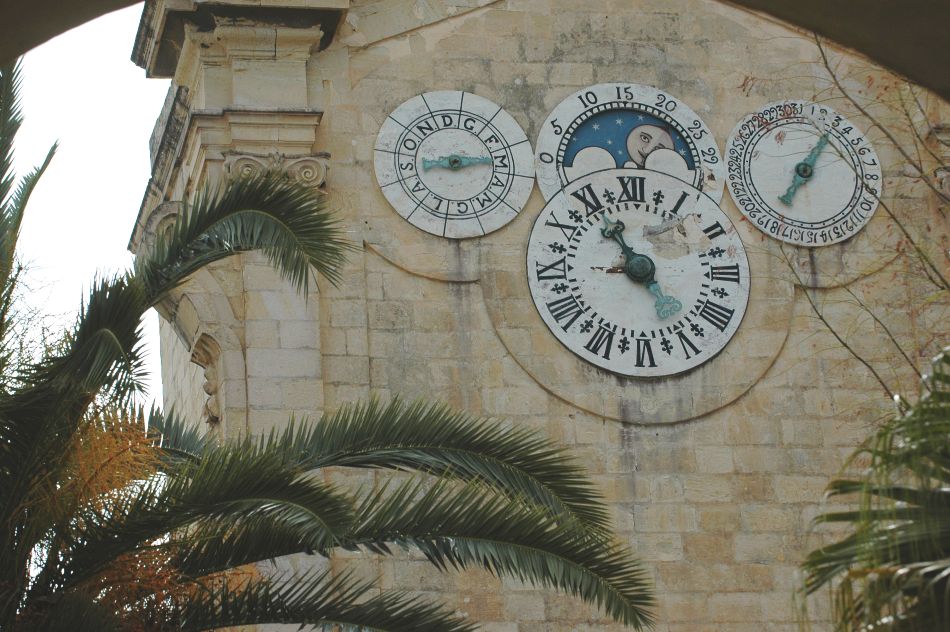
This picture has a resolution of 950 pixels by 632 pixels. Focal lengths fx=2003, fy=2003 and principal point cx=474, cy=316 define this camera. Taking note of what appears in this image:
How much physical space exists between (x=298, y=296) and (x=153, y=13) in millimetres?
2932

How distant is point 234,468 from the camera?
10.2 m

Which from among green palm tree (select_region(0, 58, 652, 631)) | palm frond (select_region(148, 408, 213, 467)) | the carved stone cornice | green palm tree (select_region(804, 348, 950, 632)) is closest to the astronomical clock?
the carved stone cornice

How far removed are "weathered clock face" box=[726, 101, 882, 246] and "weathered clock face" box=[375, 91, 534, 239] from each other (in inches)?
74.1

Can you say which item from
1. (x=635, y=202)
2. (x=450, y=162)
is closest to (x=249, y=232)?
(x=450, y=162)

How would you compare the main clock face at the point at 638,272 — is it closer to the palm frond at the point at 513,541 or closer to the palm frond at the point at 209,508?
the palm frond at the point at 513,541

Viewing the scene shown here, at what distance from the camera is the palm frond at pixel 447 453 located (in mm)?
10789

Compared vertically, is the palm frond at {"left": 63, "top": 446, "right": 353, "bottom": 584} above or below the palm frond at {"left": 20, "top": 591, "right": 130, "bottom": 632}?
above

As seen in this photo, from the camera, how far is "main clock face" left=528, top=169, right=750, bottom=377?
52.0ft

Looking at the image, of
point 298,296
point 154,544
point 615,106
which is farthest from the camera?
point 615,106

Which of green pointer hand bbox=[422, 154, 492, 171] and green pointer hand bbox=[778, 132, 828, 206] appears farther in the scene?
green pointer hand bbox=[778, 132, 828, 206]

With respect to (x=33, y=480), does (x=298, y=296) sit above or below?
above

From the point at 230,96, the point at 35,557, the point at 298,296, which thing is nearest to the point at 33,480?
the point at 35,557

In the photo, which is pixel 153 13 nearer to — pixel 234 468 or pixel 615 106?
pixel 615 106

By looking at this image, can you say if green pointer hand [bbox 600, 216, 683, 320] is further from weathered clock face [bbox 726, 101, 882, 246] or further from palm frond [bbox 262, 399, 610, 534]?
palm frond [bbox 262, 399, 610, 534]
